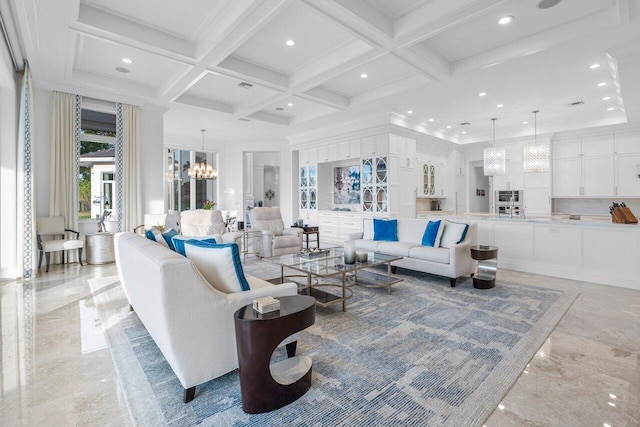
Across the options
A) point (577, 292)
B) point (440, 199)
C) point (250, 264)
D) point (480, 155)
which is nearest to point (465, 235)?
point (577, 292)

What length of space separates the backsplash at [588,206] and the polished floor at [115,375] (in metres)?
5.00

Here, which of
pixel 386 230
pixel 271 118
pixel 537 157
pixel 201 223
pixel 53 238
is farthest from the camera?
pixel 271 118

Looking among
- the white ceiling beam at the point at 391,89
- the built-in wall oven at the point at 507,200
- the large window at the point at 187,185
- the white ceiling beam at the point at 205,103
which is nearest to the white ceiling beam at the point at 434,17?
the white ceiling beam at the point at 391,89

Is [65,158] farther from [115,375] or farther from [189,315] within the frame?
[189,315]

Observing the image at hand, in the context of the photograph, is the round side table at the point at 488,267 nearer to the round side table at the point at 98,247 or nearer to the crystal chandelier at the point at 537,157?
the crystal chandelier at the point at 537,157

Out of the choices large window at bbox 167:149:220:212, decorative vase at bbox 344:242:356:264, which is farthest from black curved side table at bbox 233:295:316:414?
large window at bbox 167:149:220:212

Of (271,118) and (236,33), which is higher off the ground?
(271,118)

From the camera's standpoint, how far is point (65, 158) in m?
5.45

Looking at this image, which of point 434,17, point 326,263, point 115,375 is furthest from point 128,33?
point 115,375

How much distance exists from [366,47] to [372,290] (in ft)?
9.85

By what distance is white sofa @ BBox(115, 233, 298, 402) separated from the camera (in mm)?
1743

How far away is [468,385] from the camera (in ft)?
6.54

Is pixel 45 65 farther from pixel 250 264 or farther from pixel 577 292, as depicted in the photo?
pixel 577 292

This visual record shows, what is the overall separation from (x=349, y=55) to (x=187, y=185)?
25.1 feet
